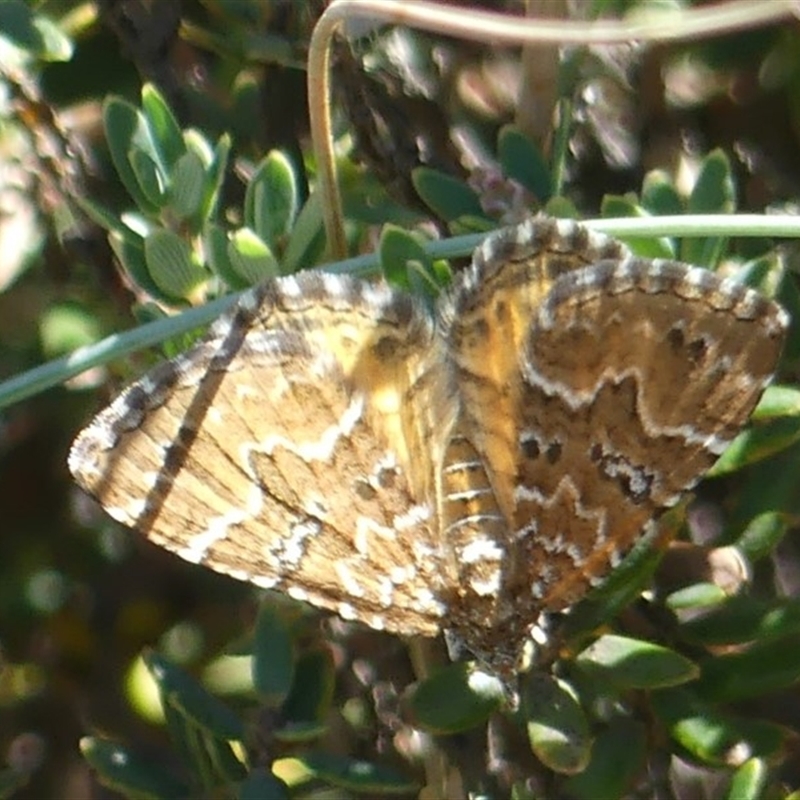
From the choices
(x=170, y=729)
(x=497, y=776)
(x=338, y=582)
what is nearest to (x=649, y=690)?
(x=497, y=776)

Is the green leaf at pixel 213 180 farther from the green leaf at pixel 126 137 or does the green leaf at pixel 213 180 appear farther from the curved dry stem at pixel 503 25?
the curved dry stem at pixel 503 25

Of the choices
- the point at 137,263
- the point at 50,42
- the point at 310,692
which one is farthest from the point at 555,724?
the point at 50,42

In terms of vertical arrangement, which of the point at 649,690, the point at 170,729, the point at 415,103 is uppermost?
the point at 415,103

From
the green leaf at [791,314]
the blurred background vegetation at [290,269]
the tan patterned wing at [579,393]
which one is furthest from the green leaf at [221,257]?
the green leaf at [791,314]

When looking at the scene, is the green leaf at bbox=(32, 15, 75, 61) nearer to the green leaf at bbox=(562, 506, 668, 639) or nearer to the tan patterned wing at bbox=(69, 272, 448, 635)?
the tan patterned wing at bbox=(69, 272, 448, 635)

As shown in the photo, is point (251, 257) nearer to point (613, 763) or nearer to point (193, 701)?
point (193, 701)

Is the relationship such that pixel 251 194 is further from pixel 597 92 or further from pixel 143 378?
pixel 597 92
